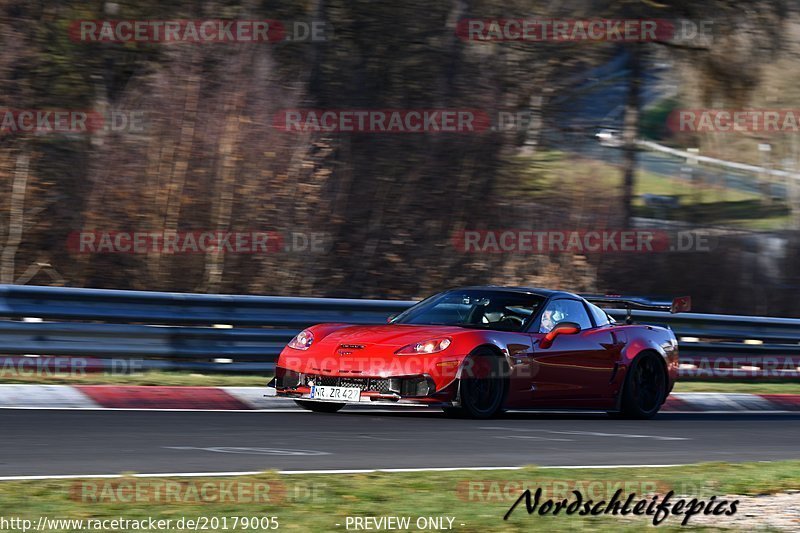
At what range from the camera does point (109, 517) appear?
5574 millimetres

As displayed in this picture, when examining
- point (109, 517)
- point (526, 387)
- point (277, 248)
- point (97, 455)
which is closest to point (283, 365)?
point (526, 387)

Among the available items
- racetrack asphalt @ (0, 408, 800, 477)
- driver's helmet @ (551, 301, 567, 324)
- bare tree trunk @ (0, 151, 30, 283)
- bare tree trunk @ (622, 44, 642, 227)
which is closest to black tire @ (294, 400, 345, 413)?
racetrack asphalt @ (0, 408, 800, 477)

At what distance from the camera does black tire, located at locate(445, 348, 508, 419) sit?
448 inches

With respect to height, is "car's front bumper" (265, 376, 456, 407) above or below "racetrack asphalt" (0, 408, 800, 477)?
above

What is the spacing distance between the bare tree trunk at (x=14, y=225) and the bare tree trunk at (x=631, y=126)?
10541 mm

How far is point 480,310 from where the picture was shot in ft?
40.4

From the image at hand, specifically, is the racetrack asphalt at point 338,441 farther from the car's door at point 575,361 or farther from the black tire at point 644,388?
the black tire at point 644,388

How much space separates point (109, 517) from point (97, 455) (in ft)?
7.45

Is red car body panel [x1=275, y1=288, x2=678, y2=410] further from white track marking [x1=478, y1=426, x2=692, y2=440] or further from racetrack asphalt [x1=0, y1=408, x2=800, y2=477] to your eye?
white track marking [x1=478, y1=426, x2=692, y2=440]

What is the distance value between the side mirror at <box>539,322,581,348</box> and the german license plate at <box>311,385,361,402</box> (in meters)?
2.02

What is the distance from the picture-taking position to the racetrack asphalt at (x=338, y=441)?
770 centimetres

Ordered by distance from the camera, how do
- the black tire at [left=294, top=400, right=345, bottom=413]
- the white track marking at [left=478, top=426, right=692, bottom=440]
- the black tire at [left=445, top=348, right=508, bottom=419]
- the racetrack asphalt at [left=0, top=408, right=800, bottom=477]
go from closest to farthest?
the racetrack asphalt at [left=0, top=408, right=800, bottom=477] → the white track marking at [left=478, top=426, right=692, bottom=440] → the black tire at [left=445, top=348, right=508, bottom=419] → the black tire at [left=294, top=400, right=345, bottom=413]

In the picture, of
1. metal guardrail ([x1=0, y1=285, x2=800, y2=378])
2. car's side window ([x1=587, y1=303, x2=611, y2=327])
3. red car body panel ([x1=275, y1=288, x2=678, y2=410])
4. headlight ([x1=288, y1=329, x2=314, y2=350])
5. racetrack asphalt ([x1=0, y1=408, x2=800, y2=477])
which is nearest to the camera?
racetrack asphalt ([x1=0, y1=408, x2=800, y2=477])

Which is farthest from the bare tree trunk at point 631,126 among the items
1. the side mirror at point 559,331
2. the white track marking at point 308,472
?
the white track marking at point 308,472
